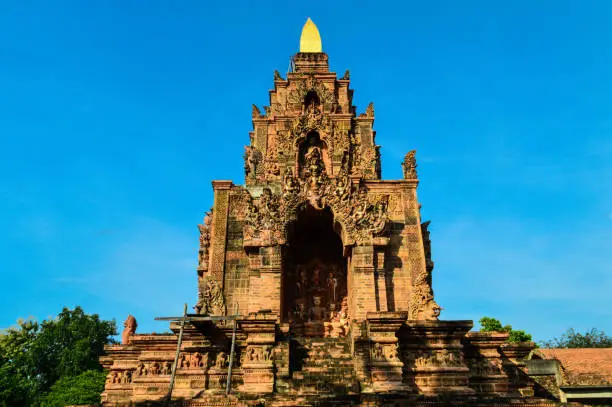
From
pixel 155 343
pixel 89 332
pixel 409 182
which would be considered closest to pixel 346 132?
pixel 409 182

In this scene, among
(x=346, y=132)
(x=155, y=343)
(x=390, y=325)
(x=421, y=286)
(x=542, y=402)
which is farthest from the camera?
(x=346, y=132)

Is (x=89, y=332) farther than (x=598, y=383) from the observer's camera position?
Yes

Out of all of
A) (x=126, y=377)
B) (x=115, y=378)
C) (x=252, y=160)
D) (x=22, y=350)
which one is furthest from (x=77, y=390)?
(x=252, y=160)

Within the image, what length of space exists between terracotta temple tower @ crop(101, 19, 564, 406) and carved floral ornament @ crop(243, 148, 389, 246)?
0.04 metres

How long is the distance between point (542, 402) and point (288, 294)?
9.44 metres

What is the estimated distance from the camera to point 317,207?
16.7 m

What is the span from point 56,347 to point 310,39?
32.3 meters

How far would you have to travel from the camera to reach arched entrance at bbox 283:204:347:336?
57.8 feet

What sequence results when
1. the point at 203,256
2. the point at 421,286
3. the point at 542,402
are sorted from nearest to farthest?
the point at 542,402 < the point at 421,286 < the point at 203,256

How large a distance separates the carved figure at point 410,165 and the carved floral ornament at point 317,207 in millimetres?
2109

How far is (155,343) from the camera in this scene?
545 inches

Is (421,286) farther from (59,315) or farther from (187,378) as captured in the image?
(59,315)

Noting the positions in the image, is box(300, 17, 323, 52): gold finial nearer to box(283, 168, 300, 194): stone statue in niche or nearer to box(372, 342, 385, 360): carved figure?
box(283, 168, 300, 194): stone statue in niche

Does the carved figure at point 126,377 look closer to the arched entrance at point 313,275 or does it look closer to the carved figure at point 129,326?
the carved figure at point 129,326
